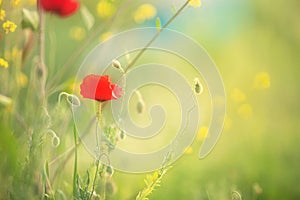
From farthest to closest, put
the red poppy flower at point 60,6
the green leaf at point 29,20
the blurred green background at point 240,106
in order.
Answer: the blurred green background at point 240,106
the red poppy flower at point 60,6
the green leaf at point 29,20

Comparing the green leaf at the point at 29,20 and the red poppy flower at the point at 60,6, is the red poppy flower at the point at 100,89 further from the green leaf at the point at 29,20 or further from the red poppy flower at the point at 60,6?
the red poppy flower at the point at 60,6

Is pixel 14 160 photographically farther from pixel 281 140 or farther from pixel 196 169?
pixel 281 140

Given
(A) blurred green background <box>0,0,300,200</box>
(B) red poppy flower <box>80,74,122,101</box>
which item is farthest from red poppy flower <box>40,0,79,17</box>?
(B) red poppy flower <box>80,74,122,101</box>

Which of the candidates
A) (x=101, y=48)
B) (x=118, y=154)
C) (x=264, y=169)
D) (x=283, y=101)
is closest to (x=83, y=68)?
(x=101, y=48)

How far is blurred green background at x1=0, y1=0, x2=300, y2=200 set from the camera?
174 centimetres

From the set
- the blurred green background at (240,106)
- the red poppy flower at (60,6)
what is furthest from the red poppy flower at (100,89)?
the red poppy flower at (60,6)

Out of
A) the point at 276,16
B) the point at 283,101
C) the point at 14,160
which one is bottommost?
the point at 14,160

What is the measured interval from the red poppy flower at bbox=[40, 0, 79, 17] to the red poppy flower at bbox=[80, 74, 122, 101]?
0.35 metres

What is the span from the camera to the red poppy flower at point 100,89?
1140mm

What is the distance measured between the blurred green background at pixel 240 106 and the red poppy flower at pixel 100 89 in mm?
173

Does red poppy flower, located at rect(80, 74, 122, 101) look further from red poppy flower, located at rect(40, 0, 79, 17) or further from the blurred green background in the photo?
red poppy flower, located at rect(40, 0, 79, 17)

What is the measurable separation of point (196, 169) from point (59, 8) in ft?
2.36

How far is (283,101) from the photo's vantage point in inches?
90.7

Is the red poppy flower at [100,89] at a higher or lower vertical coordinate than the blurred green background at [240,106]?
lower
